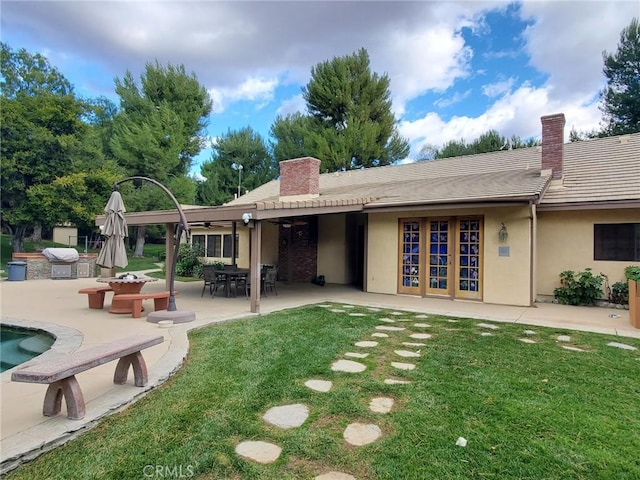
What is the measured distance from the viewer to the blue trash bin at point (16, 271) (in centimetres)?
1417

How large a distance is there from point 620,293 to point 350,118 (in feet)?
67.3

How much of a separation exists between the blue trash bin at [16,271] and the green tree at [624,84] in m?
29.8

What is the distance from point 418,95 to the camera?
26.3 meters

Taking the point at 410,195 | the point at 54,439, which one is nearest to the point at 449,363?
the point at 54,439

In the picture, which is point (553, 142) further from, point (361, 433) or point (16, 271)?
point (16, 271)

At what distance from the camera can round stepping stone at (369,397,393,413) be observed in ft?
10.7

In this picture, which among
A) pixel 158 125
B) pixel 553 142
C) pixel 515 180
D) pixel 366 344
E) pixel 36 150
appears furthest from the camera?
pixel 158 125

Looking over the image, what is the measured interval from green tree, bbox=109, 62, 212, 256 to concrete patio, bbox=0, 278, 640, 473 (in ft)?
41.4

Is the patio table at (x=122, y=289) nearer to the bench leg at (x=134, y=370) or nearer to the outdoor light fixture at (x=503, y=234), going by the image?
the bench leg at (x=134, y=370)

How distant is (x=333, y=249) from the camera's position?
537 inches

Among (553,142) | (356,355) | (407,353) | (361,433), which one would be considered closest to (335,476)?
(361,433)

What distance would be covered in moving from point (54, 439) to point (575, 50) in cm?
2363

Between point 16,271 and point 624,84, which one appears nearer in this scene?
point 16,271

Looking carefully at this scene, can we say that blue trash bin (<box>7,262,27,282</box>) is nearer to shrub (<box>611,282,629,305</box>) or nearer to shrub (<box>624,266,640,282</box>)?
A: shrub (<box>624,266,640,282</box>)
